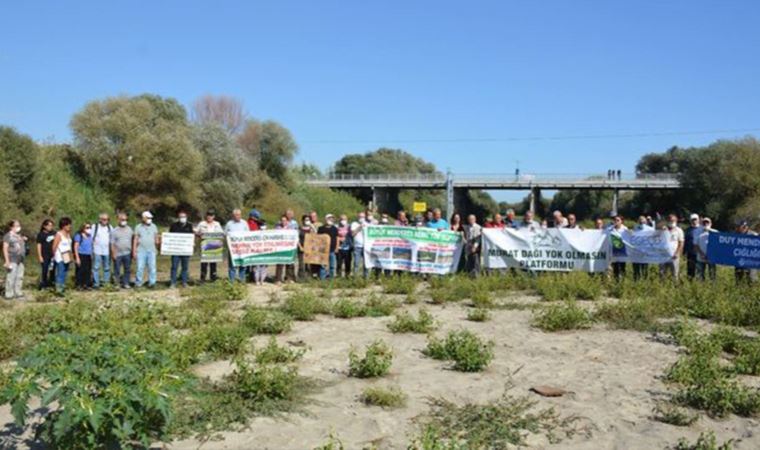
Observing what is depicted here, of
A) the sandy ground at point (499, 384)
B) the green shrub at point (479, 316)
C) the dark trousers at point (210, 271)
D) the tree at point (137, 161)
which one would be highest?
the tree at point (137, 161)

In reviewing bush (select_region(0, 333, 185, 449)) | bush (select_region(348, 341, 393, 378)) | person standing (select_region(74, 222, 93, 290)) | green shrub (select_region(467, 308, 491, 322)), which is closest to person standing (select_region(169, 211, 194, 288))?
person standing (select_region(74, 222, 93, 290))

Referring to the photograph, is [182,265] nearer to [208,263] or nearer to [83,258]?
[208,263]

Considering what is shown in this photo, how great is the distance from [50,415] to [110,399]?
0.72 meters

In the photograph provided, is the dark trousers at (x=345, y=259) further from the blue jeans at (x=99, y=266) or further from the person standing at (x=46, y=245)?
the person standing at (x=46, y=245)

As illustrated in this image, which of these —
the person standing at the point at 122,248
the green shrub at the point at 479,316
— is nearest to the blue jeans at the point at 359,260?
the person standing at the point at 122,248

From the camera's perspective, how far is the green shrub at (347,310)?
37.7 feet

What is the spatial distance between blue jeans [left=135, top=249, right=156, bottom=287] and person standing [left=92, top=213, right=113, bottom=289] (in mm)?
729

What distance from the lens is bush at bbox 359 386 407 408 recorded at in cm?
679

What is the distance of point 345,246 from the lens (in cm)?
1712

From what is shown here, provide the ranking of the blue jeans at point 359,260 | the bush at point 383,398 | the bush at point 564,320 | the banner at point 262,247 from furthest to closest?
1. the blue jeans at point 359,260
2. the banner at point 262,247
3. the bush at point 564,320
4. the bush at point 383,398

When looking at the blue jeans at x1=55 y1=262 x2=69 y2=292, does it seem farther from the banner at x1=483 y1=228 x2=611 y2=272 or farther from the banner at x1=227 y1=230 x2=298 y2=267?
the banner at x1=483 y1=228 x2=611 y2=272

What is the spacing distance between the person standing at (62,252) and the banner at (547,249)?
Result: 32.0 ft

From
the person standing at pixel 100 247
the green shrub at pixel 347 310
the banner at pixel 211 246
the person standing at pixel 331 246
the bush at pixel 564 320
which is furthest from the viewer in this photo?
the person standing at pixel 331 246

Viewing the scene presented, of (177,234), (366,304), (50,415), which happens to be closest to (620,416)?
(50,415)
